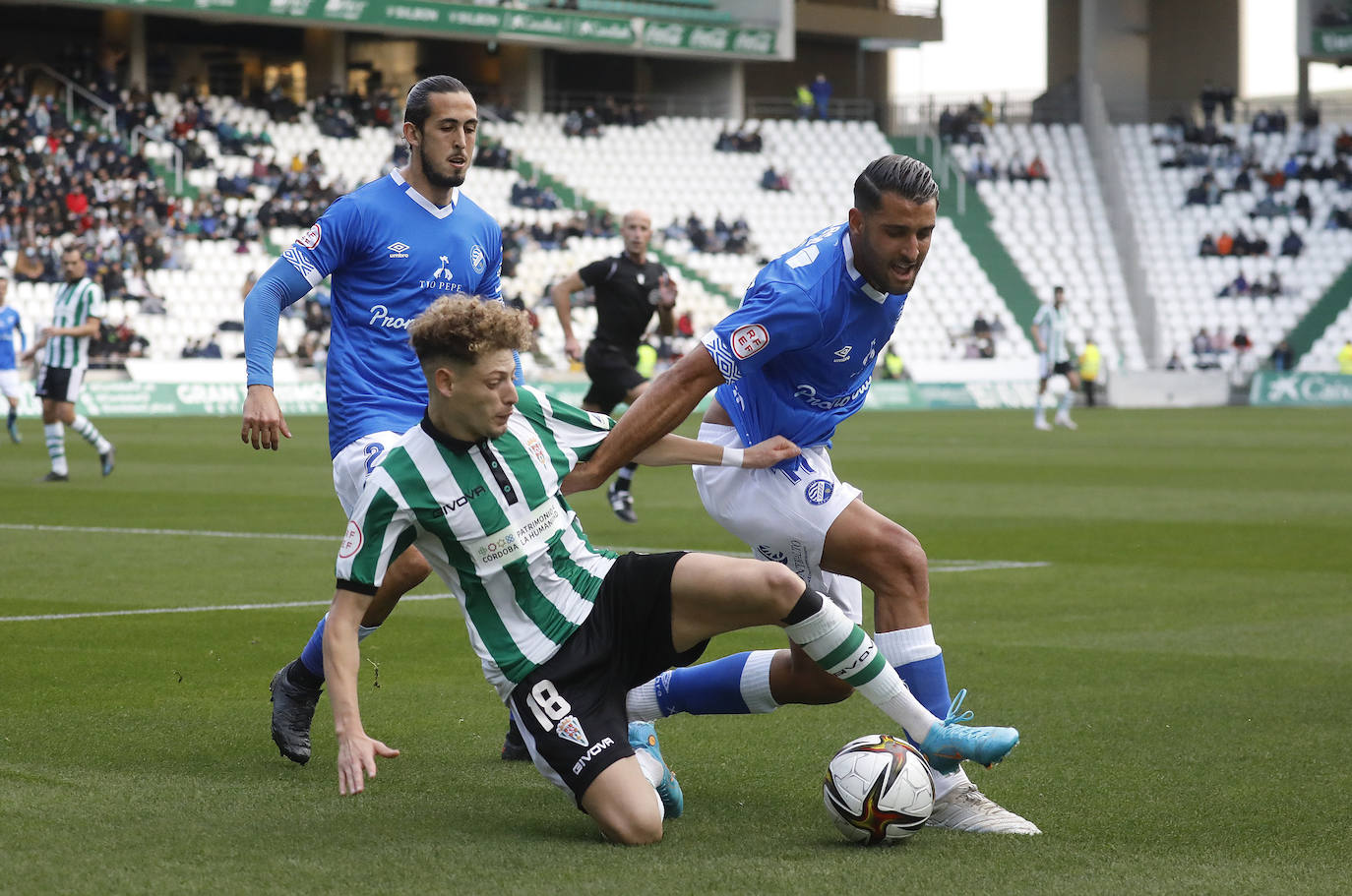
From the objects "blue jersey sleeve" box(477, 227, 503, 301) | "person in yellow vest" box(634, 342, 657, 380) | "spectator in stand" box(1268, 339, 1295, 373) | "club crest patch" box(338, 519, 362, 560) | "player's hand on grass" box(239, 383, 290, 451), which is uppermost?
"blue jersey sleeve" box(477, 227, 503, 301)

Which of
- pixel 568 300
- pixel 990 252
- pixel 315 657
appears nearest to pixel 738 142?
pixel 990 252

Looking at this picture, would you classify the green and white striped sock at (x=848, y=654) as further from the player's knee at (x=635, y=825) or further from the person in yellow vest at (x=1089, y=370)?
the person in yellow vest at (x=1089, y=370)

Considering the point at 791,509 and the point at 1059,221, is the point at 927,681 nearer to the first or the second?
the point at 791,509

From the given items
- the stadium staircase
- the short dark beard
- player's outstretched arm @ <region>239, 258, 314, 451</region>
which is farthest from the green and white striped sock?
the stadium staircase

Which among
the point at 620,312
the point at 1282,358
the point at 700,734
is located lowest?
the point at 1282,358

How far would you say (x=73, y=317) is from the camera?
17.0m

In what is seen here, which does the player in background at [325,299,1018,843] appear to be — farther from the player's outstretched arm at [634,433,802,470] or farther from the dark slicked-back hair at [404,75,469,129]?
the dark slicked-back hair at [404,75,469,129]

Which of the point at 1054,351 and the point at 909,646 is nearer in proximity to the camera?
the point at 909,646

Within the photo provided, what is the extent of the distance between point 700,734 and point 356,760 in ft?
6.56

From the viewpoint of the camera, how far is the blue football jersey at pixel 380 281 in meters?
5.69

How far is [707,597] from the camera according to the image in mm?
4516

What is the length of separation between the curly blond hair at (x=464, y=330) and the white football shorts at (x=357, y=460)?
1214 millimetres

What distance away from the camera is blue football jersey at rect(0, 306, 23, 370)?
20.2 m

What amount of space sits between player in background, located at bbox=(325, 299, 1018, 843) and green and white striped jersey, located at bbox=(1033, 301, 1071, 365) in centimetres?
2391
